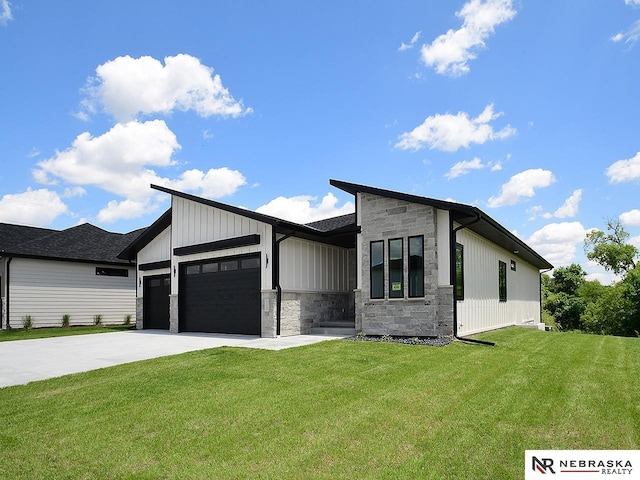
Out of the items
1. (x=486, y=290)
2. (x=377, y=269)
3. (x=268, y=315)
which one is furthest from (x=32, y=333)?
(x=486, y=290)

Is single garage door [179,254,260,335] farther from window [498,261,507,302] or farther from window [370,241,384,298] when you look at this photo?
window [498,261,507,302]

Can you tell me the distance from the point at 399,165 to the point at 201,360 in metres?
8.16

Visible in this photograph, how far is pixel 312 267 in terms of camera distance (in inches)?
557

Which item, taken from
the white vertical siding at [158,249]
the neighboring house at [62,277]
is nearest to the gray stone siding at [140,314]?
the white vertical siding at [158,249]

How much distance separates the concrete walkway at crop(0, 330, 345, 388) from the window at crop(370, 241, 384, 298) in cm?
227

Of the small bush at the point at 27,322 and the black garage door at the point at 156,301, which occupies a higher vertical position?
the black garage door at the point at 156,301

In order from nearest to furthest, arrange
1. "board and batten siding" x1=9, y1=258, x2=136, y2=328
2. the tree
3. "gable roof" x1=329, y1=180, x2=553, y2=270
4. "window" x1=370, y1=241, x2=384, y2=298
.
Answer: "gable roof" x1=329, y1=180, x2=553, y2=270 < "window" x1=370, y1=241, x2=384, y2=298 < "board and batten siding" x1=9, y1=258, x2=136, y2=328 < the tree

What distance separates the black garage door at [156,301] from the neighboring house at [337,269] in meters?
0.06

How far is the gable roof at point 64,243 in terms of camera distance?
A: 19094 millimetres

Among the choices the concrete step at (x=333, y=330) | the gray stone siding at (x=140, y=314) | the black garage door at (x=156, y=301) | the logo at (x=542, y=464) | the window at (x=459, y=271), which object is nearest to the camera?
the logo at (x=542, y=464)

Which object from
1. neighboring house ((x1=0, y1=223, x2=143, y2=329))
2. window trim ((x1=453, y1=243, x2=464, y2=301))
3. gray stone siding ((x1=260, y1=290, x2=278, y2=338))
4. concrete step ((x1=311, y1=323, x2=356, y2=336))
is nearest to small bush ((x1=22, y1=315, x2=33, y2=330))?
neighboring house ((x1=0, y1=223, x2=143, y2=329))

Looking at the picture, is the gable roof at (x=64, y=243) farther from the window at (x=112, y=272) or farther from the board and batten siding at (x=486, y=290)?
the board and batten siding at (x=486, y=290)

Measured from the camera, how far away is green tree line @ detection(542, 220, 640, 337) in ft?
90.5

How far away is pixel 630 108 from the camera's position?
13.8 metres
